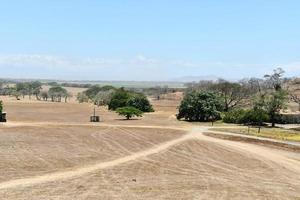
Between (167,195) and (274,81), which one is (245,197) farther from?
(274,81)

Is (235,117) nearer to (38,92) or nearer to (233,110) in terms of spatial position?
(233,110)

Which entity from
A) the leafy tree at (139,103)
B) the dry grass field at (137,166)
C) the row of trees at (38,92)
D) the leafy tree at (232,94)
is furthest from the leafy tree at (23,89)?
the dry grass field at (137,166)

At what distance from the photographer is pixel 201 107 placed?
7350 centimetres

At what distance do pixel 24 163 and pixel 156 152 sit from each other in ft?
37.6

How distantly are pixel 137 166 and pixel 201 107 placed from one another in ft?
119

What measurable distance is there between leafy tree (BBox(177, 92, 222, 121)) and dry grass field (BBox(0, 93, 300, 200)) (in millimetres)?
Result: 15291

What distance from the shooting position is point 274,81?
91375 millimetres

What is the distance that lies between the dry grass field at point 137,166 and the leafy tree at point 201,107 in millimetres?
15291

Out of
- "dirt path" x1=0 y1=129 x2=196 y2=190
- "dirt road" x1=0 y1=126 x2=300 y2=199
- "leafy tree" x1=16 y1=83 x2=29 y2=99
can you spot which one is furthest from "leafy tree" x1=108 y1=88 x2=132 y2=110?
"leafy tree" x1=16 y1=83 x2=29 y2=99

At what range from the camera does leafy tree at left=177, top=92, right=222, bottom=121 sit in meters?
73.6

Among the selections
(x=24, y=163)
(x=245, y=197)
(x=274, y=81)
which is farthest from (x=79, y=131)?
(x=274, y=81)

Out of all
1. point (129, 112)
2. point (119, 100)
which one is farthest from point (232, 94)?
point (129, 112)

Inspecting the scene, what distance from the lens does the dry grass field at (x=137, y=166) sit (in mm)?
30391

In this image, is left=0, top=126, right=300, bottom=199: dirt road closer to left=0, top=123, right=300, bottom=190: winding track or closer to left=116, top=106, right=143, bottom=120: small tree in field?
left=0, top=123, right=300, bottom=190: winding track
